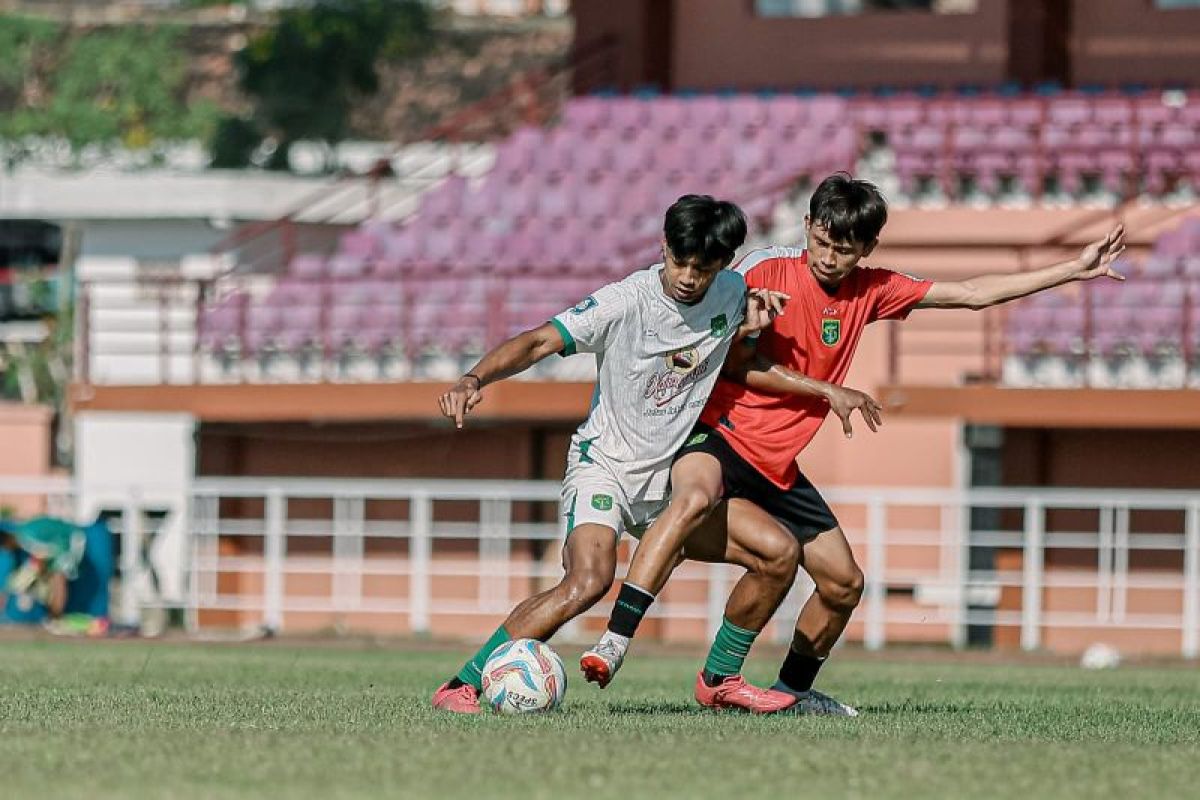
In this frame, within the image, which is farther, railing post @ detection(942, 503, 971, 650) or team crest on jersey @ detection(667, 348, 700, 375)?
railing post @ detection(942, 503, 971, 650)

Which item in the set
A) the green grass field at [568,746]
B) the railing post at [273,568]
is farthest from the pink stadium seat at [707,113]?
the green grass field at [568,746]

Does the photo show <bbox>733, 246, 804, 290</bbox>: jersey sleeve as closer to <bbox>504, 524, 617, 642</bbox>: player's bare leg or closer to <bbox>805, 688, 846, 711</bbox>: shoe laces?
<bbox>504, 524, 617, 642</bbox>: player's bare leg

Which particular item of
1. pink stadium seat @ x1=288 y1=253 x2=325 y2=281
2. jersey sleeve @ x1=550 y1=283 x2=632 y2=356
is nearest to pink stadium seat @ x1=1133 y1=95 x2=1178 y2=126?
pink stadium seat @ x1=288 y1=253 x2=325 y2=281

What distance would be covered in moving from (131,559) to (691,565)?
4.55 metres

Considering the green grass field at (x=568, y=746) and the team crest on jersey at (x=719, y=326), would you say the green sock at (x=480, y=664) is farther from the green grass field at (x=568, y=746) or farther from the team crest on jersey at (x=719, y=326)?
the team crest on jersey at (x=719, y=326)

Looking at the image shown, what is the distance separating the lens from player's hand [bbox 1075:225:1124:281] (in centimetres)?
924

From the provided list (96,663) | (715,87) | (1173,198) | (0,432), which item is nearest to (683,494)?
(96,663)

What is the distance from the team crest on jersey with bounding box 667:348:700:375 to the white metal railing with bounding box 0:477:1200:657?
1055 centimetres

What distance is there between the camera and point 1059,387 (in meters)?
20.8

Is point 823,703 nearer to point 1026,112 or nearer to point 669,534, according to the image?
point 669,534

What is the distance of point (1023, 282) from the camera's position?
935cm

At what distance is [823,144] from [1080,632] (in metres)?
5.39

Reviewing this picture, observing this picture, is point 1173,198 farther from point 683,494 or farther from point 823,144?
point 683,494

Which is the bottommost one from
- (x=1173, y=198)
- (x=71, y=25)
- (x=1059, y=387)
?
(x=1059, y=387)
